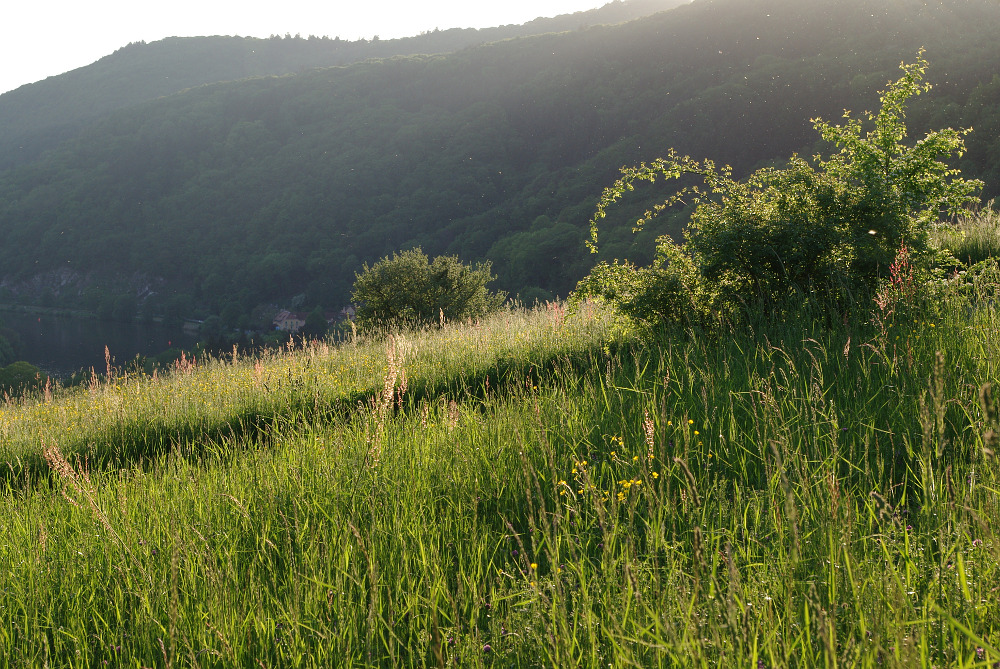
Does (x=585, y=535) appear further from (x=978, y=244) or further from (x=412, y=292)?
(x=412, y=292)

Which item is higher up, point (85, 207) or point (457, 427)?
point (85, 207)

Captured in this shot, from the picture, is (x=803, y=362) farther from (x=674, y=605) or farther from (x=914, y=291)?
(x=674, y=605)

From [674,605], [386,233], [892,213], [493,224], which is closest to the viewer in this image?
[674,605]

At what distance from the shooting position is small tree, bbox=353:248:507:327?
23109mm

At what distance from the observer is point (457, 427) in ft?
12.3

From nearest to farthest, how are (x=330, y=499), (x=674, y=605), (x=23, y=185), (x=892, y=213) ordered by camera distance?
(x=674, y=605)
(x=330, y=499)
(x=892, y=213)
(x=23, y=185)

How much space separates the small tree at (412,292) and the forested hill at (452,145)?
36.7 metres

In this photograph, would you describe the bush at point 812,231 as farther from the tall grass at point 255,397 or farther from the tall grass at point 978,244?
the tall grass at point 978,244

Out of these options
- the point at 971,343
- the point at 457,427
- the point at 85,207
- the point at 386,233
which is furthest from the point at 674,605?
the point at 85,207

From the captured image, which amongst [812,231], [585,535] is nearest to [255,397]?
[585,535]

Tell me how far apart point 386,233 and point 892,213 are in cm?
9778

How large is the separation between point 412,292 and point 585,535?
2130 cm

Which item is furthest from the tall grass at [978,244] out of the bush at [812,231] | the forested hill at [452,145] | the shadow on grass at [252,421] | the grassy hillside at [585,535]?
the forested hill at [452,145]

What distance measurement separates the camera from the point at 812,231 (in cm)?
550
